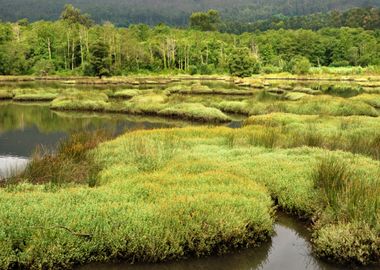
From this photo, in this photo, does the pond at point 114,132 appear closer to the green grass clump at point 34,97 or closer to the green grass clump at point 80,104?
the green grass clump at point 80,104

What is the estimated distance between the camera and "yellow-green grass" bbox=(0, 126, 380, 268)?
1021 cm

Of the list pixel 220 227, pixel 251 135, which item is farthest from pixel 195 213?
pixel 251 135

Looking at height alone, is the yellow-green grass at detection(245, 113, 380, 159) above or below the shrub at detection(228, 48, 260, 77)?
below

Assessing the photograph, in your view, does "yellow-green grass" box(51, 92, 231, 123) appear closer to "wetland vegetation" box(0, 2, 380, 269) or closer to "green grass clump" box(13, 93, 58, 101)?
"wetland vegetation" box(0, 2, 380, 269)

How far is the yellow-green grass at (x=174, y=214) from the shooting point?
1021 cm

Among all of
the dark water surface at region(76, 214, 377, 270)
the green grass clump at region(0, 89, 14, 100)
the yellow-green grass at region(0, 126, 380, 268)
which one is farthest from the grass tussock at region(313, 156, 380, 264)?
the green grass clump at region(0, 89, 14, 100)

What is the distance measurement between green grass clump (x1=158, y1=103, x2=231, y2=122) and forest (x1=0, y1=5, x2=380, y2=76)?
165 feet

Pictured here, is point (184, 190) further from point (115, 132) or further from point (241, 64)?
point (241, 64)

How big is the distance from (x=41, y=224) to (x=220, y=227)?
4030mm

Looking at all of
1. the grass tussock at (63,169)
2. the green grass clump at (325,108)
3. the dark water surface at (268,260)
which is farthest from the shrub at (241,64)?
the dark water surface at (268,260)

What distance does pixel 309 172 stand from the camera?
15023mm

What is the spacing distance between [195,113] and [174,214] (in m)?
26.4

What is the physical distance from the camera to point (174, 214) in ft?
36.6

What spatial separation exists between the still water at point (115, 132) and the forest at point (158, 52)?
4852 cm
